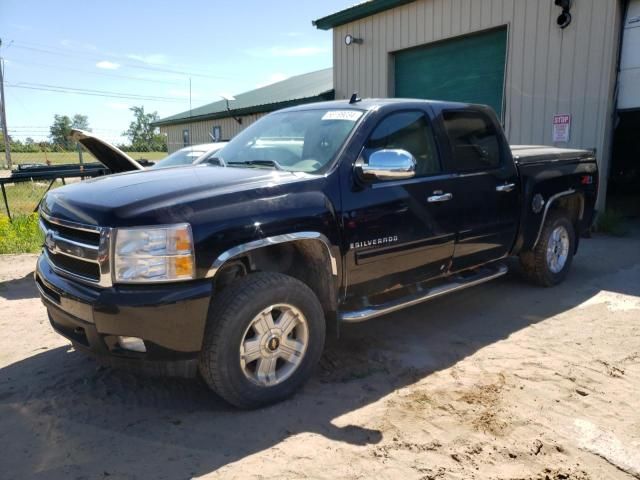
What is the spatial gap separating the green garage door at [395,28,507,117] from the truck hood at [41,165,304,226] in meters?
8.24

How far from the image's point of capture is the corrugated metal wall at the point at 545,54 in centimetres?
869

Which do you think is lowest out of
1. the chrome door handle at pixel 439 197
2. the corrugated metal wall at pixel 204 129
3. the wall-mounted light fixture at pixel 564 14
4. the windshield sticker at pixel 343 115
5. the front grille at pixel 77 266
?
the front grille at pixel 77 266

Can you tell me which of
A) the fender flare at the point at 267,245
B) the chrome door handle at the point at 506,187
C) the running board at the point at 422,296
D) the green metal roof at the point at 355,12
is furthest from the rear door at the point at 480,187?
the green metal roof at the point at 355,12

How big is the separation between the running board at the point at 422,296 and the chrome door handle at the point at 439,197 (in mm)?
743

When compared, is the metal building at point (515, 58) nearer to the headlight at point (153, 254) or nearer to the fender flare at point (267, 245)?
the fender flare at point (267, 245)

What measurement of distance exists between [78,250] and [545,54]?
29.6 feet

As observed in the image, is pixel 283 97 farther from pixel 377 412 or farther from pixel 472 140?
pixel 377 412

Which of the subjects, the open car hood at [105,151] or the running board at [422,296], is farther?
the open car hood at [105,151]

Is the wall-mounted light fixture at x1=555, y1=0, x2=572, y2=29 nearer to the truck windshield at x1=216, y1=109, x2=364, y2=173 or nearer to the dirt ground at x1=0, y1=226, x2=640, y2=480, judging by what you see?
the dirt ground at x1=0, y1=226, x2=640, y2=480

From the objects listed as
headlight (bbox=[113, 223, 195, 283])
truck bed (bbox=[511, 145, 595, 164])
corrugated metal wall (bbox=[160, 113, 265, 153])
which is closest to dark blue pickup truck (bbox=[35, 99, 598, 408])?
headlight (bbox=[113, 223, 195, 283])

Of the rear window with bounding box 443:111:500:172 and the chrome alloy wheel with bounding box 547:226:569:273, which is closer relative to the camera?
the rear window with bounding box 443:111:500:172

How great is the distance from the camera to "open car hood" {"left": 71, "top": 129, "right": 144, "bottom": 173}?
19.1ft

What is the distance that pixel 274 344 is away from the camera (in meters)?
3.30

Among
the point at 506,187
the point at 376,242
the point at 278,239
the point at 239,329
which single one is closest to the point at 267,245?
the point at 278,239
